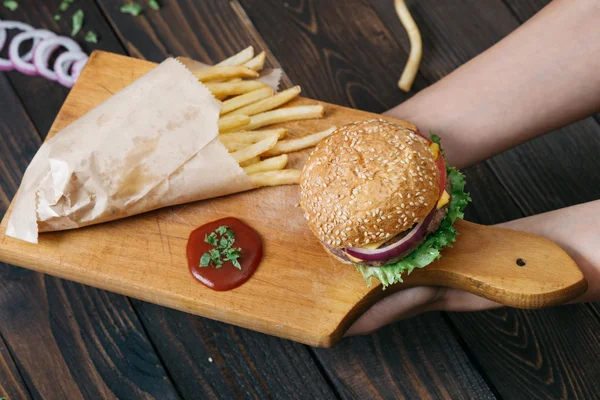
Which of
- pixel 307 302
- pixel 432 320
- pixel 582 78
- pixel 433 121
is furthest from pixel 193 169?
pixel 582 78

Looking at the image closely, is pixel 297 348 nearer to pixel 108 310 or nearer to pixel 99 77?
pixel 108 310

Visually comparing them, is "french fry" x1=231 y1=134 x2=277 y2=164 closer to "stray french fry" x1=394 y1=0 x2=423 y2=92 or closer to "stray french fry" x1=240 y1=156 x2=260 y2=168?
"stray french fry" x1=240 y1=156 x2=260 y2=168

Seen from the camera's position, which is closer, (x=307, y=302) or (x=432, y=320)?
(x=307, y=302)

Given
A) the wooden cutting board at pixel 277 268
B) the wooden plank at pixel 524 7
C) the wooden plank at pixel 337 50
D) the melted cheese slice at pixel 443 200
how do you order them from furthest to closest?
the wooden plank at pixel 524 7, the wooden plank at pixel 337 50, the wooden cutting board at pixel 277 268, the melted cheese slice at pixel 443 200

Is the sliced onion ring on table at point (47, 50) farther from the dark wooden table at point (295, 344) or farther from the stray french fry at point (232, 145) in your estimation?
the stray french fry at point (232, 145)

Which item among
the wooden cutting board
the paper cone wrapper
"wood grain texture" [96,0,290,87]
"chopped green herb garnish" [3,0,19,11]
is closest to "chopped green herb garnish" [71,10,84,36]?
"wood grain texture" [96,0,290,87]

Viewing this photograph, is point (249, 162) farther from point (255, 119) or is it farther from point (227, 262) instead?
point (227, 262)

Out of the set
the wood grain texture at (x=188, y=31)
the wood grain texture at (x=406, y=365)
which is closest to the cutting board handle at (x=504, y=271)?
the wood grain texture at (x=406, y=365)
